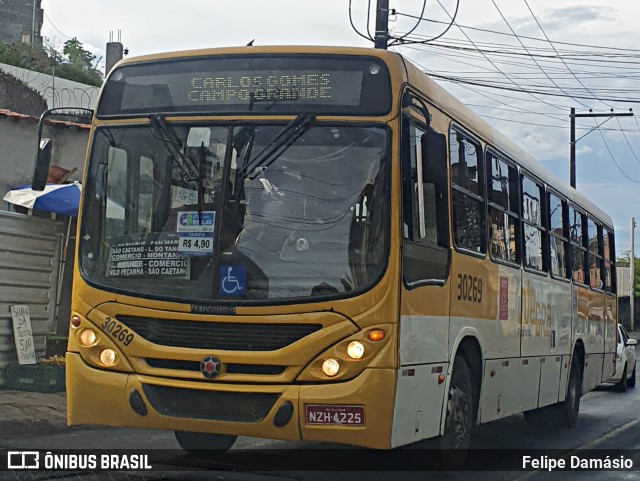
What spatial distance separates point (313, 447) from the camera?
10.1 meters

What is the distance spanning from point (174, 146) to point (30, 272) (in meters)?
5.97

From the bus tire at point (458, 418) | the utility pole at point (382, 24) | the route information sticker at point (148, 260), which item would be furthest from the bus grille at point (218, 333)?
the utility pole at point (382, 24)

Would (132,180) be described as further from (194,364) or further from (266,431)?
(266,431)

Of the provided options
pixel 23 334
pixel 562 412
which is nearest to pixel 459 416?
pixel 562 412

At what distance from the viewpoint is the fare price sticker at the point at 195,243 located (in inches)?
288

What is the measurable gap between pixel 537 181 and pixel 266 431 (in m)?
5.85

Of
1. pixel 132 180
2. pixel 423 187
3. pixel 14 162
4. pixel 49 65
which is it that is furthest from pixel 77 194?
pixel 49 65

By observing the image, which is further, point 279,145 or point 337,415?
point 279,145

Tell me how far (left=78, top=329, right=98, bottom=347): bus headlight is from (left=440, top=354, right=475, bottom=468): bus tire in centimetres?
283

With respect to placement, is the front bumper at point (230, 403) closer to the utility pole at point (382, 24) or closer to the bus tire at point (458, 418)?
the bus tire at point (458, 418)

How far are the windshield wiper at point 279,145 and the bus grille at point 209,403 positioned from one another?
60.9 inches

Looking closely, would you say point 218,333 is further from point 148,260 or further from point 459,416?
point 459,416

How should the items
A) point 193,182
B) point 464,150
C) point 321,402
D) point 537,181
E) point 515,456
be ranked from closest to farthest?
1. point 321,402
2. point 193,182
3. point 464,150
4. point 515,456
5. point 537,181

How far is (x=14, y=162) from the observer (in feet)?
49.1
